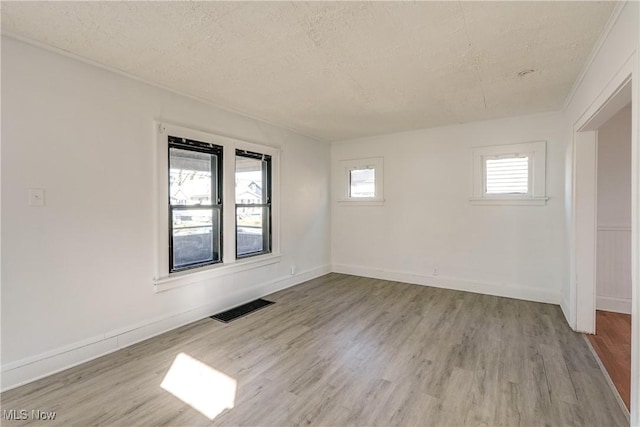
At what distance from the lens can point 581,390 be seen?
2.15 m

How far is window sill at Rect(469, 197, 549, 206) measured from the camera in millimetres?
4027

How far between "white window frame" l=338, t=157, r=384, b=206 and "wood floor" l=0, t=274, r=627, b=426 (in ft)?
7.45

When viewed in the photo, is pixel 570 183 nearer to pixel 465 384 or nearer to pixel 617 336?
pixel 617 336

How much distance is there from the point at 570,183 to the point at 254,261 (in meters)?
3.90

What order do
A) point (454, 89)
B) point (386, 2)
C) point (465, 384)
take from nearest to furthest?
1. point (386, 2)
2. point (465, 384)
3. point (454, 89)

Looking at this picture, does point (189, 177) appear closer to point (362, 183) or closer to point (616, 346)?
point (362, 183)

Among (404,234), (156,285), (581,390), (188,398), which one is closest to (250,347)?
(188,398)

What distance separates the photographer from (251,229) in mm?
4273

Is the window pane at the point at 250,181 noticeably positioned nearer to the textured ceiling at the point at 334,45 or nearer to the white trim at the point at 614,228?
the textured ceiling at the point at 334,45

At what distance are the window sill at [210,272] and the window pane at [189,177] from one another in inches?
31.3

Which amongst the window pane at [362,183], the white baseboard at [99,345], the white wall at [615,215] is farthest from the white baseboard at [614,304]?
the white baseboard at [99,345]

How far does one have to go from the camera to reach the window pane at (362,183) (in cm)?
547

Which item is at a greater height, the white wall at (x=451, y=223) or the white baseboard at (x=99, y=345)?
the white wall at (x=451, y=223)

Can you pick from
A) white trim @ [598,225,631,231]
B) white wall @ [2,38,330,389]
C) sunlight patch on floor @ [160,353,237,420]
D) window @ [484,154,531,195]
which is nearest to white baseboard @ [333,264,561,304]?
white trim @ [598,225,631,231]
